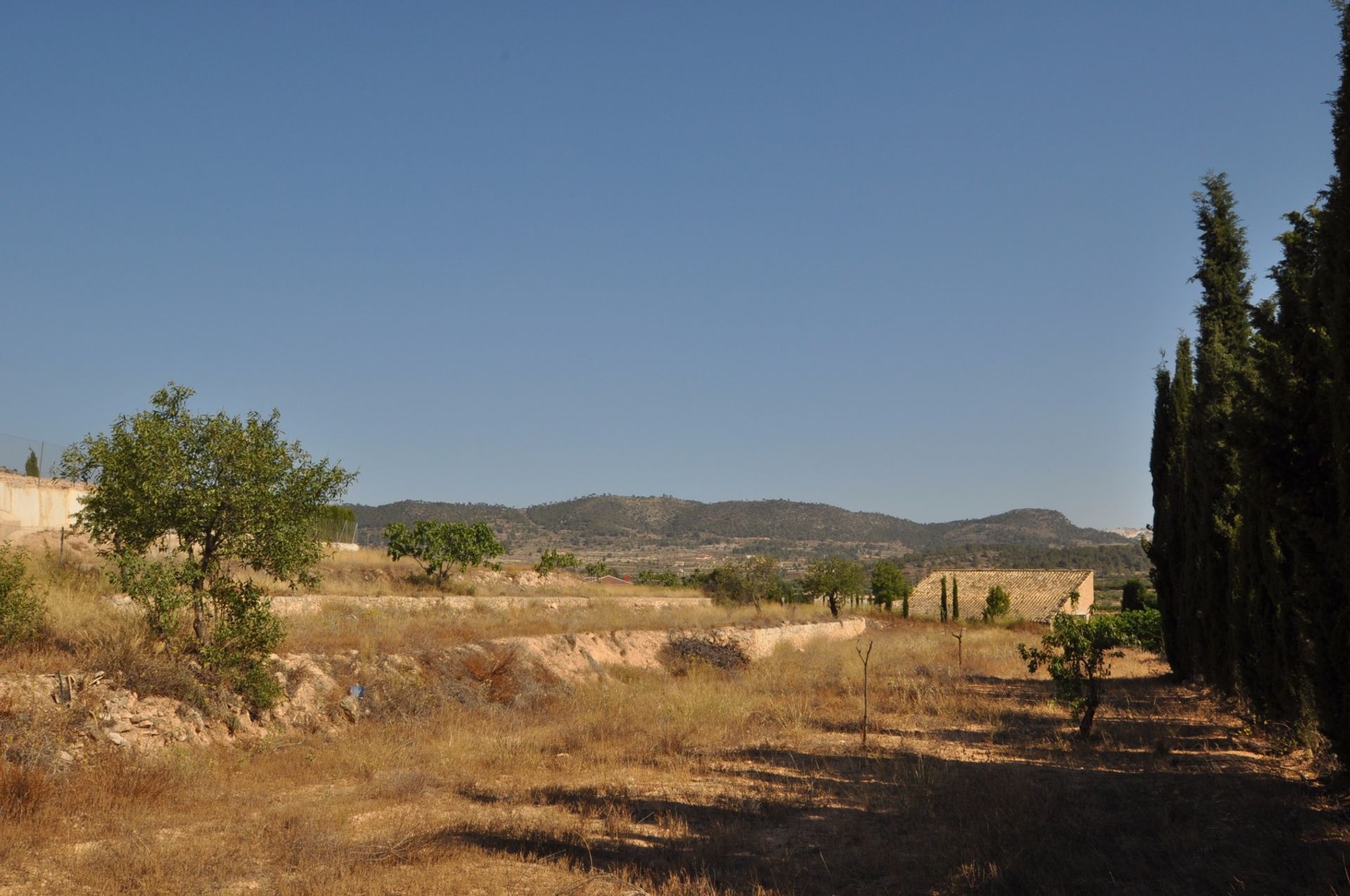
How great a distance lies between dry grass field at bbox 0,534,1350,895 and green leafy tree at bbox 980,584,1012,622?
4191 centimetres

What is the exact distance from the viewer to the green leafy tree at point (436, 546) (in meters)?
41.6

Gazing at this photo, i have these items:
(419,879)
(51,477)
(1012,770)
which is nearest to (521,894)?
(419,879)

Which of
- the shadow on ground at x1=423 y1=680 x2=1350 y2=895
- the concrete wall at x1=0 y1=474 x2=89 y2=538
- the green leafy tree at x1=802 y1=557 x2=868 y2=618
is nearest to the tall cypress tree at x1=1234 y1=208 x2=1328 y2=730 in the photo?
the shadow on ground at x1=423 y1=680 x2=1350 y2=895

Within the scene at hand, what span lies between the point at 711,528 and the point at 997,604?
109921mm

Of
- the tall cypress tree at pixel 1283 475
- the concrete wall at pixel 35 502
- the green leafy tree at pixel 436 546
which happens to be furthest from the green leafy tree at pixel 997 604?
the concrete wall at pixel 35 502

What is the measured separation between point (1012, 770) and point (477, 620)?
61.1ft

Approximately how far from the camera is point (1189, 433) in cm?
2245

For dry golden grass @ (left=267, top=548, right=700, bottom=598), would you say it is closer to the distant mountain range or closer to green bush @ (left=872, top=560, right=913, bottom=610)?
green bush @ (left=872, top=560, right=913, bottom=610)

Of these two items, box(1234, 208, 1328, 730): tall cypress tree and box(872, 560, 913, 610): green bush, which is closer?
box(1234, 208, 1328, 730): tall cypress tree

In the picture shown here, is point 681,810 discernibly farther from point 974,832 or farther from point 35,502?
point 35,502

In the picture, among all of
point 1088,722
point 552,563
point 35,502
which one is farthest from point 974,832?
point 552,563

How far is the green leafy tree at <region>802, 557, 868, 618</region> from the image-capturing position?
6191 cm

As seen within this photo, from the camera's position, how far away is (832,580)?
203 feet

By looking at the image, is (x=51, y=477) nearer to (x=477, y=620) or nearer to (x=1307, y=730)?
(x=477, y=620)
